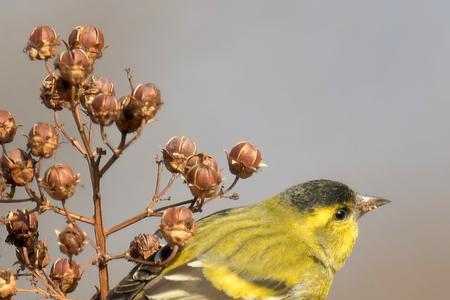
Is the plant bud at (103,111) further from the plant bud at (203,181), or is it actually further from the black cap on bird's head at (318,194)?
the black cap on bird's head at (318,194)

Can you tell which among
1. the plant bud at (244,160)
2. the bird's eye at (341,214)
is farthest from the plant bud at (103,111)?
the bird's eye at (341,214)

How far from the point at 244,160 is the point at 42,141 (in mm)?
676

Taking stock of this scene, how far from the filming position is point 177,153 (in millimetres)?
2385

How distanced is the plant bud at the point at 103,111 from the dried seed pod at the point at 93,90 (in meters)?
0.04

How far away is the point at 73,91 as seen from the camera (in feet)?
7.01

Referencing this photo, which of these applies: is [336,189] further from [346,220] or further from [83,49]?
[83,49]

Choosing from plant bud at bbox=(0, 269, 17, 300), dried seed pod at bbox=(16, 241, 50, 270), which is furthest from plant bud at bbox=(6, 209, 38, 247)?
plant bud at bbox=(0, 269, 17, 300)

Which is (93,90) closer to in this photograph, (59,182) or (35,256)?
(59,182)

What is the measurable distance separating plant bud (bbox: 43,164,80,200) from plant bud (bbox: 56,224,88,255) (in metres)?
0.11

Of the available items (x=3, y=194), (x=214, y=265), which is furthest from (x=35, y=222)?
(x=214, y=265)

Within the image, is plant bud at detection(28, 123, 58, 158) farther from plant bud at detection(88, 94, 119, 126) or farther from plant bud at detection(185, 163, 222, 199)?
plant bud at detection(185, 163, 222, 199)

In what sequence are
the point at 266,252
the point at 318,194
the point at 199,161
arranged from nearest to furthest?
the point at 199,161, the point at 266,252, the point at 318,194

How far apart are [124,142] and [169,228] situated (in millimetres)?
282

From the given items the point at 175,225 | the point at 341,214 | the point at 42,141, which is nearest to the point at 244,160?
the point at 175,225
